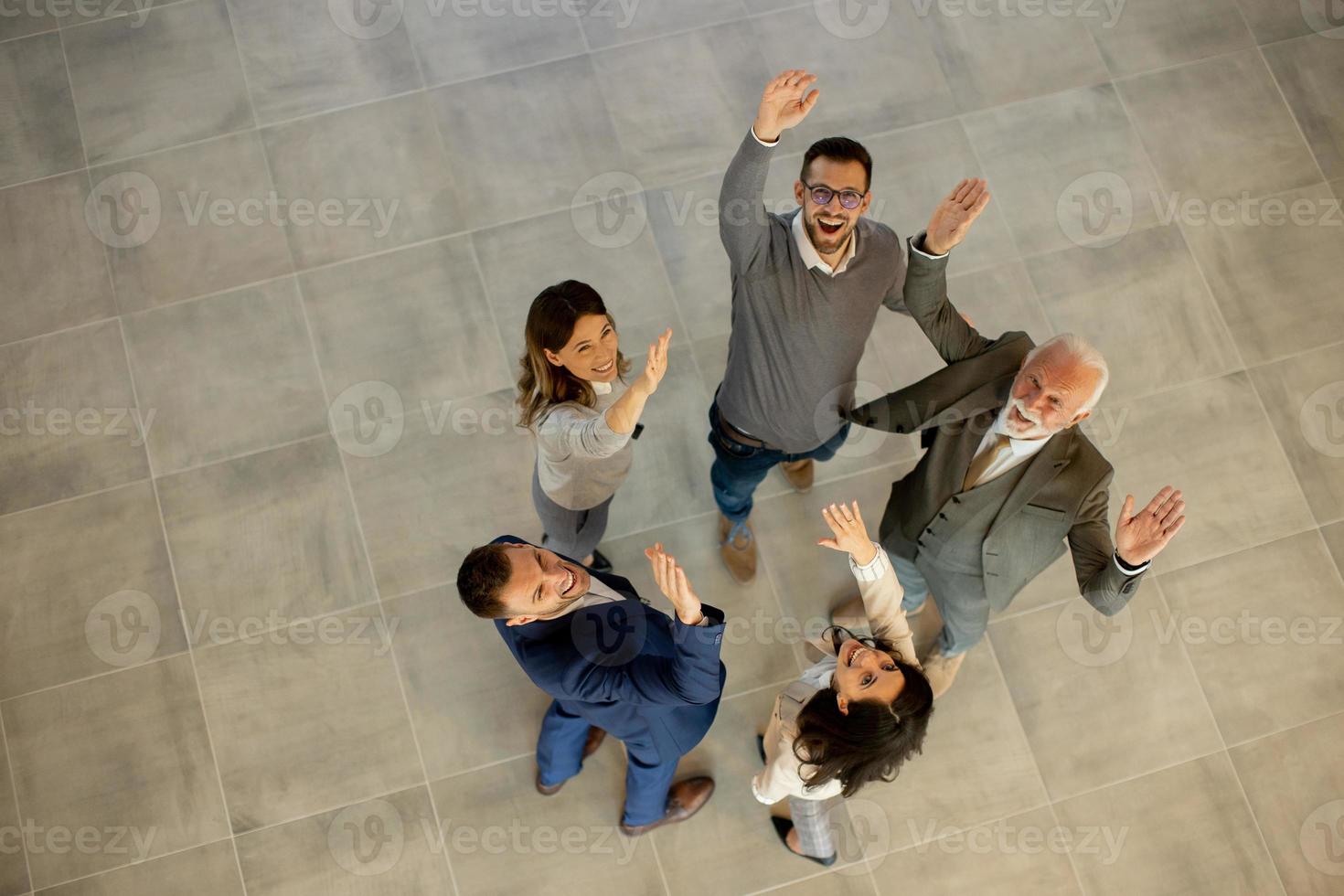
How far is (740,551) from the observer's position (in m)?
3.51

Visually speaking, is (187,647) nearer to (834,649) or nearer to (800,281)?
(834,649)

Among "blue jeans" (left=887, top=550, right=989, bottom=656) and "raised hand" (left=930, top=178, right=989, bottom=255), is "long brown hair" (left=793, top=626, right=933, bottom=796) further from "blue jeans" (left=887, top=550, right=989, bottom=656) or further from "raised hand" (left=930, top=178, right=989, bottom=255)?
"raised hand" (left=930, top=178, right=989, bottom=255)

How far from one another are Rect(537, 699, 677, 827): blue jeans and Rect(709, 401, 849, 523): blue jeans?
2.93 ft

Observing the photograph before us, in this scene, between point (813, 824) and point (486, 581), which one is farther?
point (813, 824)

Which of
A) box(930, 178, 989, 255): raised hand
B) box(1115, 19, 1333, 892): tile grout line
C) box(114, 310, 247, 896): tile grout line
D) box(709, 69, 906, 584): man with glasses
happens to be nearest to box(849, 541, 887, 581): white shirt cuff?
box(709, 69, 906, 584): man with glasses

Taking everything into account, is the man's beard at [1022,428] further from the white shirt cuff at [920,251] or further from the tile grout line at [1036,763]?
the tile grout line at [1036,763]

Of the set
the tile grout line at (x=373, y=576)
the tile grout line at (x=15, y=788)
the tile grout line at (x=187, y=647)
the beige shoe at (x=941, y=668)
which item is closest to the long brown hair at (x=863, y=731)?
the beige shoe at (x=941, y=668)

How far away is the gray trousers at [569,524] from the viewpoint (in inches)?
108

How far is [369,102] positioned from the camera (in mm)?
3975

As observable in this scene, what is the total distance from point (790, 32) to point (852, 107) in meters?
0.45

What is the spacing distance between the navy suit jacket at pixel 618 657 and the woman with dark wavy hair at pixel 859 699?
0.89 ft

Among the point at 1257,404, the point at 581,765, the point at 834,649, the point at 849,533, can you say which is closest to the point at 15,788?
the point at 581,765

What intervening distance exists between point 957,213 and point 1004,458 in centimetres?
65

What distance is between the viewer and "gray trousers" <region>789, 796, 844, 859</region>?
3039 millimetres
